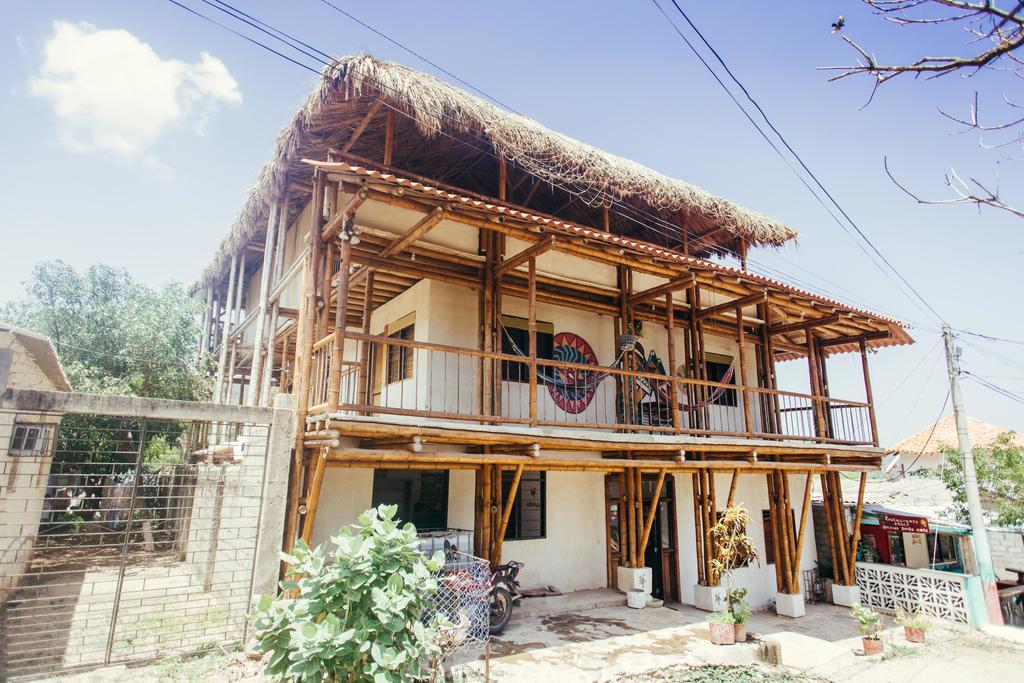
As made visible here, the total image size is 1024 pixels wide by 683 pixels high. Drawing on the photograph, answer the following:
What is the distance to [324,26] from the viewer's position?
6430 millimetres

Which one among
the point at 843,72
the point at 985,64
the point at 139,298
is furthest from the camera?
the point at 139,298

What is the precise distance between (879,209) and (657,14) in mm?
2883

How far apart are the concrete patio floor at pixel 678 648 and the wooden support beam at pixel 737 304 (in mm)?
5292

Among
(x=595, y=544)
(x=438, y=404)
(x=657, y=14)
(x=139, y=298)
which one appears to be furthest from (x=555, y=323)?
(x=139, y=298)

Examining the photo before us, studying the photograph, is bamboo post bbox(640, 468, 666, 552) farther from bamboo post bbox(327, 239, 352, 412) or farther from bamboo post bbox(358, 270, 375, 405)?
bamboo post bbox(327, 239, 352, 412)

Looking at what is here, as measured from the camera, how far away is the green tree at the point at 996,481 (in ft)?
44.3

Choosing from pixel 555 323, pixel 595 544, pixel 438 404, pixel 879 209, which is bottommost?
pixel 595 544

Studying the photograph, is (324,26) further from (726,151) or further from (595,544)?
(595,544)

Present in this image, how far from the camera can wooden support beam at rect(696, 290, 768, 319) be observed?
33.2ft

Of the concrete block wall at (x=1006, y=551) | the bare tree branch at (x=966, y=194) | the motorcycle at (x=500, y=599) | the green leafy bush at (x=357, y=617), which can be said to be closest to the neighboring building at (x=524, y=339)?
the motorcycle at (x=500, y=599)

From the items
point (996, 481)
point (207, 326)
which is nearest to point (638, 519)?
point (996, 481)

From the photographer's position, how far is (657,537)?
1106 cm

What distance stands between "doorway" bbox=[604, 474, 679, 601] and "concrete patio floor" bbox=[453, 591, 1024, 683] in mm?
716

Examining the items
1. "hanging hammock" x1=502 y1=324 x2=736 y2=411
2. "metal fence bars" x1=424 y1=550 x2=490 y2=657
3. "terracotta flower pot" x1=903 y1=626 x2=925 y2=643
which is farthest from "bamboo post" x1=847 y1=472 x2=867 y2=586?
"metal fence bars" x1=424 y1=550 x2=490 y2=657
